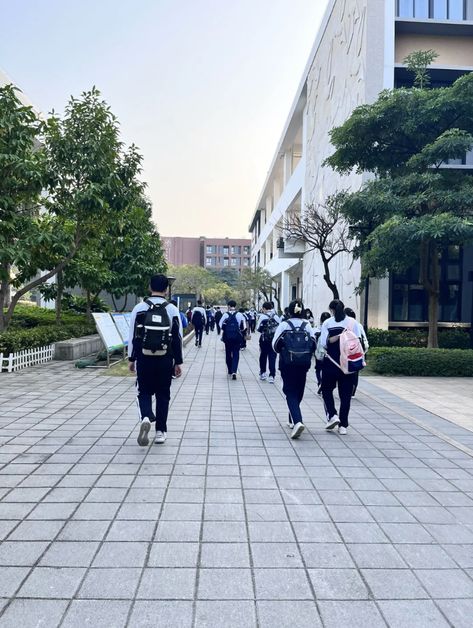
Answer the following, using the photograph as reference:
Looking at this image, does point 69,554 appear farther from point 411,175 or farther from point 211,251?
point 211,251

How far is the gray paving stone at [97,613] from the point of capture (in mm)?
2430

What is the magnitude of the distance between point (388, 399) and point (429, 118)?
317 inches

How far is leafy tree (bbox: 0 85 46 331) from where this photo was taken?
35.0 feet

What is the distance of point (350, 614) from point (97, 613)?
1.28 m

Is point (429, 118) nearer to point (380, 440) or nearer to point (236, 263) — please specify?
point (380, 440)

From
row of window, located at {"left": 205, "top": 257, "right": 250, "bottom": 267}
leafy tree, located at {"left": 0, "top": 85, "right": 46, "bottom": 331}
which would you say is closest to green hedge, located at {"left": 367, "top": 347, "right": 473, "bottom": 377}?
leafy tree, located at {"left": 0, "top": 85, "right": 46, "bottom": 331}

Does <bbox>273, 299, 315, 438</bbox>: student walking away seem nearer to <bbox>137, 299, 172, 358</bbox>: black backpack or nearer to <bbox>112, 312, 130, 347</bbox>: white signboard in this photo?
<bbox>137, 299, 172, 358</bbox>: black backpack

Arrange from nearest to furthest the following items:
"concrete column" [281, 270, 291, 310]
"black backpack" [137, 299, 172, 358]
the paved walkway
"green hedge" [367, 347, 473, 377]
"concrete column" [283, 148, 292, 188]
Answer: the paved walkway
"black backpack" [137, 299, 172, 358]
"green hedge" [367, 347, 473, 377]
"concrete column" [283, 148, 292, 188]
"concrete column" [281, 270, 291, 310]

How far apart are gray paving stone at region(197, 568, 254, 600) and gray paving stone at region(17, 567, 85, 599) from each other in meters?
0.70

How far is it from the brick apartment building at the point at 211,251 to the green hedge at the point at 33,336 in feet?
307

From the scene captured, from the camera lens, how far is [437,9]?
18.7 meters

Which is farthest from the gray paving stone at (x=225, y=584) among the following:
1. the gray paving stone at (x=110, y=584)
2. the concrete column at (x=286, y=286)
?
the concrete column at (x=286, y=286)

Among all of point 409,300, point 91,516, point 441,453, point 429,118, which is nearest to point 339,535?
point 91,516

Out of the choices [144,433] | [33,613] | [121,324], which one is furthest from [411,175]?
[33,613]
